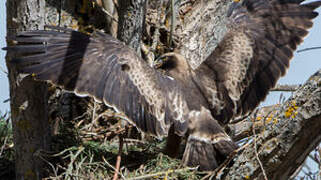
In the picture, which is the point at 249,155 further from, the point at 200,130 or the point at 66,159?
the point at 66,159

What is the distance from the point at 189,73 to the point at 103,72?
0.97m

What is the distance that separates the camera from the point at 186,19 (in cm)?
499

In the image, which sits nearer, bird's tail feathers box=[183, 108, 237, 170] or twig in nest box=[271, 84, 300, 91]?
bird's tail feathers box=[183, 108, 237, 170]

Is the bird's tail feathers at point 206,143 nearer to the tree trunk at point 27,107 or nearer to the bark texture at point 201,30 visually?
the bark texture at point 201,30

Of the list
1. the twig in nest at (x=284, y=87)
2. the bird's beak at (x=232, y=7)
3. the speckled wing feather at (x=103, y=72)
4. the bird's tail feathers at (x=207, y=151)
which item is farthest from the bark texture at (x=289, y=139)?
the bird's beak at (x=232, y=7)

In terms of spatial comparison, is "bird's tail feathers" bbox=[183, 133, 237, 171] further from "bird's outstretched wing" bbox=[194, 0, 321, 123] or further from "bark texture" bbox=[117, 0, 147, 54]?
"bark texture" bbox=[117, 0, 147, 54]

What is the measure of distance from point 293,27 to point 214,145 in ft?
5.23

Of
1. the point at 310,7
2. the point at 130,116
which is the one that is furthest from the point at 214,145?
the point at 310,7

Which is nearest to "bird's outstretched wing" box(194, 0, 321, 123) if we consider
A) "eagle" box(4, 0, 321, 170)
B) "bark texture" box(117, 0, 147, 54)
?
"eagle" box(4, 0, 321, 170)

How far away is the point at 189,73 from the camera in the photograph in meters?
4.50

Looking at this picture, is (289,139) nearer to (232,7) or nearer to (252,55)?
(252,55)

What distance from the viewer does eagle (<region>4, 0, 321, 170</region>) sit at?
3.69 metres

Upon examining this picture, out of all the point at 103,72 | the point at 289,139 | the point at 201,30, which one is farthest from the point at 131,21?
the point at 289,139

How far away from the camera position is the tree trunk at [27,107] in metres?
3.41
